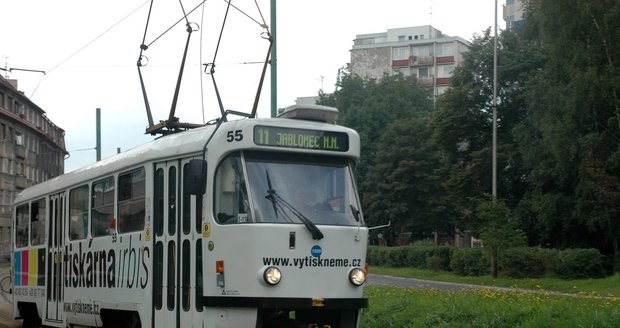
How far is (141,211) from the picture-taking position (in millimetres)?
13820

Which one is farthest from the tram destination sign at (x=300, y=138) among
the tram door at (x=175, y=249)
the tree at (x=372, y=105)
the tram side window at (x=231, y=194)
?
the tree at (x=372, y=105)

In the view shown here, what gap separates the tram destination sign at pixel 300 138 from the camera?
12172 millimetres

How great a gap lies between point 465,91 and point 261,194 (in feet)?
155

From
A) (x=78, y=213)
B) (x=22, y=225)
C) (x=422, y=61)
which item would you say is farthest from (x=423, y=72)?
(x=78, y=213)

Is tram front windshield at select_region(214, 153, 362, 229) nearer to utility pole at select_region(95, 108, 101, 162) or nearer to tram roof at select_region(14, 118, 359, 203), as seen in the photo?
tram roof at select_region(14, 118, 359, 203)

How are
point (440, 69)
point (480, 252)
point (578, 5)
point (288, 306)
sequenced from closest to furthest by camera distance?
point (288, 306) → point (578, 5) → point (480, 252) → point (440, 69)

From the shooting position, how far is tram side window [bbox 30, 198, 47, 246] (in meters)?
18.7

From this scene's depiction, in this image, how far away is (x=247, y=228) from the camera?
38.2ft

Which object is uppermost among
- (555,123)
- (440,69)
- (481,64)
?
(440,69)

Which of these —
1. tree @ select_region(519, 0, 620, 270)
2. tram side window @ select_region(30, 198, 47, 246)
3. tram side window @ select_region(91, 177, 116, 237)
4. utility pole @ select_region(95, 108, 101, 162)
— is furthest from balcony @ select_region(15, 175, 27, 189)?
tram side window @ select_region(91, 177, 116, 237)

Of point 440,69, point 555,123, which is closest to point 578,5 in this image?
point 555,123

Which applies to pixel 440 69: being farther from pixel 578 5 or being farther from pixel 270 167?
pixel 270 167

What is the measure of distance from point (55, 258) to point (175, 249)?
5.70m

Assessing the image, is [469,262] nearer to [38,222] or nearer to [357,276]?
[38,222]
